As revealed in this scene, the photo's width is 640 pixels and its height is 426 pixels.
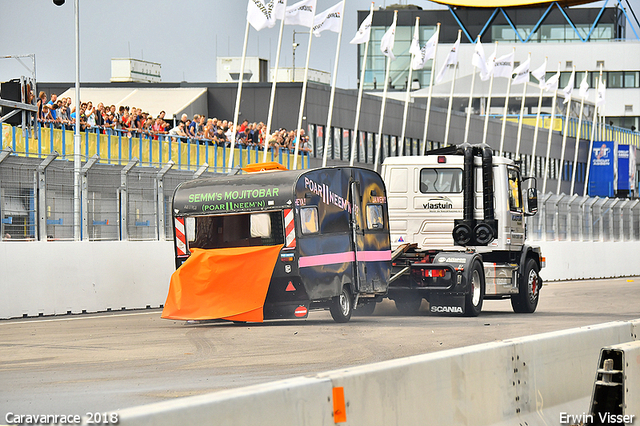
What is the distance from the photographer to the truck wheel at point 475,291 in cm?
1905

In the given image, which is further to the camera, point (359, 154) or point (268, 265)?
point (359, 154)

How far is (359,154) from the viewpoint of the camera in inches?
2168

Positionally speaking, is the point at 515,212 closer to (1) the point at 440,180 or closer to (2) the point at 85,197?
(1) the point at 440,180

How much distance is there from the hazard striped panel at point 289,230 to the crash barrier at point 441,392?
25.9ft

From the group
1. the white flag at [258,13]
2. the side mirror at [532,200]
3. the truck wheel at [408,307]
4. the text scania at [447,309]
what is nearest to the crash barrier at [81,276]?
the truck wheel at [408,307]

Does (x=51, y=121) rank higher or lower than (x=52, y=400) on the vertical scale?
higher

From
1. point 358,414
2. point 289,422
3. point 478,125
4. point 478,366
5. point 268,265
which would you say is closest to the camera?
point 289,422

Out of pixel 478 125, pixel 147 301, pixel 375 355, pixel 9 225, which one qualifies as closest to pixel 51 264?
pixel 9 225

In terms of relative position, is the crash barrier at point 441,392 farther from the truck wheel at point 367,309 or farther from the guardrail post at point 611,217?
the guardrail post at point 611,217

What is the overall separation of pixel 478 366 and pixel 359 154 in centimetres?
4832

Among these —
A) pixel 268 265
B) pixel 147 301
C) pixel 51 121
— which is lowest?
pixel 147 301

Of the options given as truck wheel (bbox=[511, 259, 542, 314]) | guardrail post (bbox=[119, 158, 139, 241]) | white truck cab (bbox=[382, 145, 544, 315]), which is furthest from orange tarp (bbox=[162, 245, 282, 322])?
truck wheel (bbox=[511, 259, 542, 314])

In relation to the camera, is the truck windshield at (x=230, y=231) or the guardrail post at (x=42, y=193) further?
the guardrail post at (x=42, y=193)

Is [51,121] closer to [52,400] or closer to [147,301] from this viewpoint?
[147,301]
